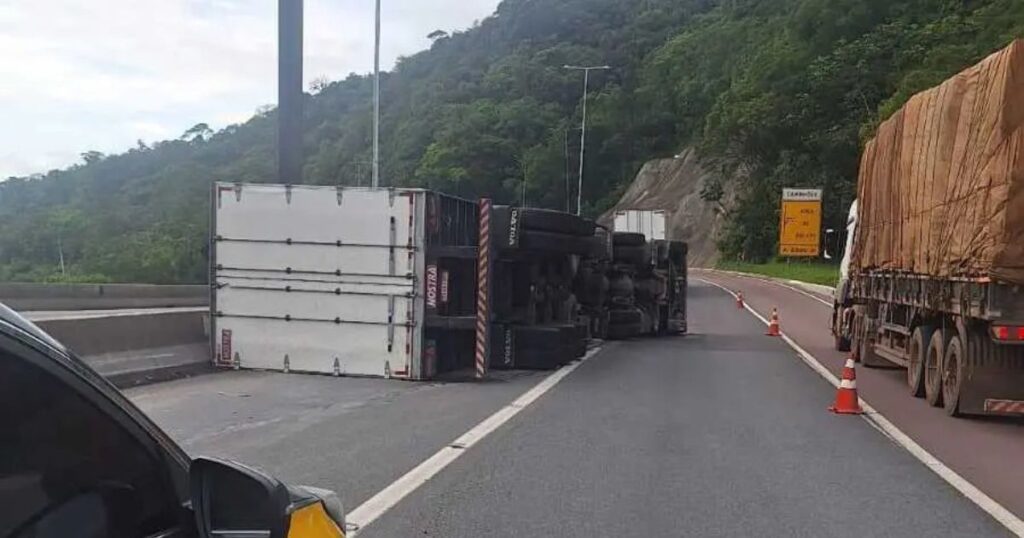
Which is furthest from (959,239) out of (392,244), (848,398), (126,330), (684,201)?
(684,201)

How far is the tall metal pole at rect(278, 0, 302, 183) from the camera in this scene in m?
18.7

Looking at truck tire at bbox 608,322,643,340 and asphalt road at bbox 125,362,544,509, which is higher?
asphalt road at bbox 125,362,544,509

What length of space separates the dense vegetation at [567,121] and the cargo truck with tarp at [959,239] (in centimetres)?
2044

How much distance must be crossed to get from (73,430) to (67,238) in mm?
44855

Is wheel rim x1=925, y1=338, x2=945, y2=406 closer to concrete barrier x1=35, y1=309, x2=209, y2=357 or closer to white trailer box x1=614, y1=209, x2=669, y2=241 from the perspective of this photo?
concrete barrier x1=35, y1=309, x2=209, y2=357

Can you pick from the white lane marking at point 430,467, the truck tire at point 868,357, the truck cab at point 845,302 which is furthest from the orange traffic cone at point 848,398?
the truck cab at point 845,302

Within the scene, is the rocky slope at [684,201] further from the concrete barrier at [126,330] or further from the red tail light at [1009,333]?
the red tail light at [1009,333]

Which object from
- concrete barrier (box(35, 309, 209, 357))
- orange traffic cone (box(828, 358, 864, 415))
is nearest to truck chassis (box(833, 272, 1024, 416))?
orange traffic cone (box(828, 358, 864, 415))

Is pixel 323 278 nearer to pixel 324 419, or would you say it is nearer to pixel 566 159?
pixel 324 419

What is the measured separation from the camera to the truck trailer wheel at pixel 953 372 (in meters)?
11.4

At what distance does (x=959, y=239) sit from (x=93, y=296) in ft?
79.6

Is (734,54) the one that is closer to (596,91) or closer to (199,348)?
(596,91)

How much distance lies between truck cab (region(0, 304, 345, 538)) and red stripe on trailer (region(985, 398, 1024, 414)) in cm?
1021

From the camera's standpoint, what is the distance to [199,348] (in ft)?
48.0
